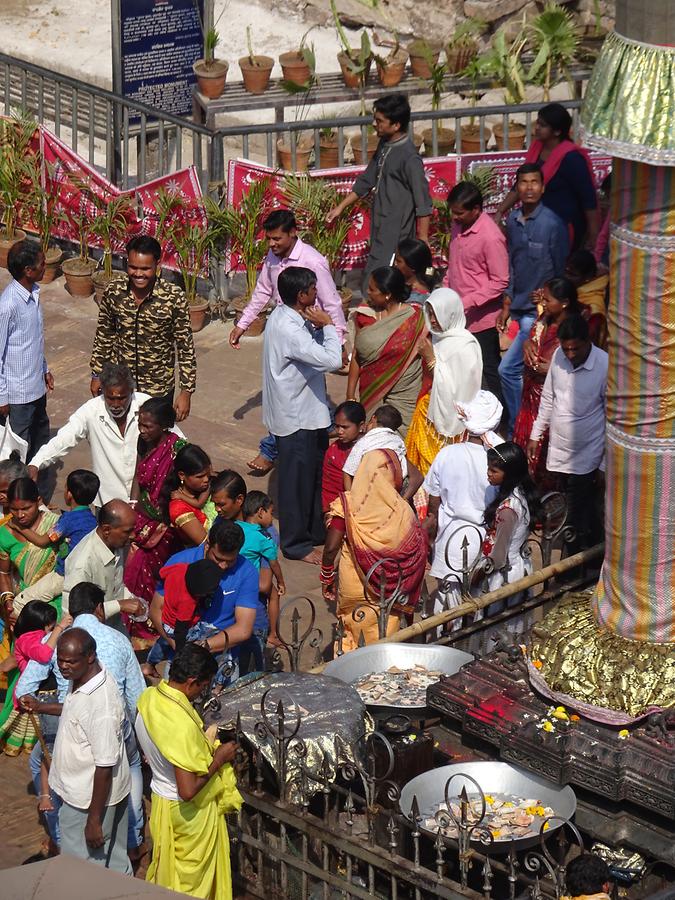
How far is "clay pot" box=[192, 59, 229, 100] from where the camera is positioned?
14.0 meters

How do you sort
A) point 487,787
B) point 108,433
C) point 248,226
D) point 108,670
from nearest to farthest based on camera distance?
point 108,670 < point 487,787 < point 108,433 < point 248,226

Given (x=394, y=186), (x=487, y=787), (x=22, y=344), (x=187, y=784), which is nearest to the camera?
(x=187, y=784)

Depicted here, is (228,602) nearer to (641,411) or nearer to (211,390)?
(641,411)

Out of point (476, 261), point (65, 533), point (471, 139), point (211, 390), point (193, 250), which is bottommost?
point (211, 390)

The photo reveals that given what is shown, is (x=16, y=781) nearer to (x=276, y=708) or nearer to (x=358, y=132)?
(x=276, y=708)

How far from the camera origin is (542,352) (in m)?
9.66

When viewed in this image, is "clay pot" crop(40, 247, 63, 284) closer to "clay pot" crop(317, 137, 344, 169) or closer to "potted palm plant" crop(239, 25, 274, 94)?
"clay pot" crop(317, 137, 344, 169)

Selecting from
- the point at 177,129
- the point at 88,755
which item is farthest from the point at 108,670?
the point at 177,129

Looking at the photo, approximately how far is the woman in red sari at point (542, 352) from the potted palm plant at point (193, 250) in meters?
3.69

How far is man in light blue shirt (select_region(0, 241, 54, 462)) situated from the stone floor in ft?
2.39

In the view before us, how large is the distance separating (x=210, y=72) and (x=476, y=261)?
13.9ft

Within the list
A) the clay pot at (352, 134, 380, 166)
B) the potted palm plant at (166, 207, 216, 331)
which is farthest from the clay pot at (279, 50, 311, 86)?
the potted palm plant at (166, 207, 216, 331)

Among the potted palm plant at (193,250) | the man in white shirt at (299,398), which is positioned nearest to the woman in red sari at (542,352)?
the man in white shirt at (299,398)

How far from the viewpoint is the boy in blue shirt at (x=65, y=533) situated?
26.7 feet
